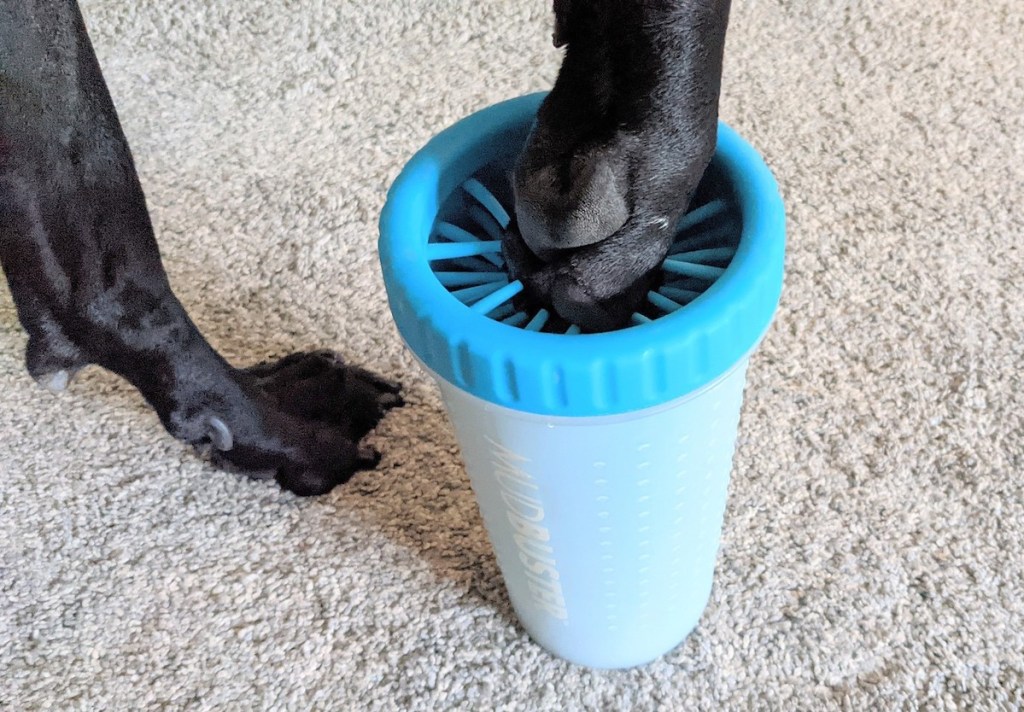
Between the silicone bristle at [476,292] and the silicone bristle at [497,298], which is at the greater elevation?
the silicone bristle at [497,298]

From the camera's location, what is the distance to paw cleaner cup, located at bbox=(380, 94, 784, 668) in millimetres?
380

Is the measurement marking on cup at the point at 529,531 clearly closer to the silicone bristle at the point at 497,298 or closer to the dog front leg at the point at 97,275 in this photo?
the silicone bristle at the point at 497,298

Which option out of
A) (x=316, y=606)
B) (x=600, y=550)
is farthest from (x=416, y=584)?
(x=600, y=550)

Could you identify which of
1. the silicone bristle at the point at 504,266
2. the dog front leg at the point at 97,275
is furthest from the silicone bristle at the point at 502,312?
the dog front leg at the point at 97,275

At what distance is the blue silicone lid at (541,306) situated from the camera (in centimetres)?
38

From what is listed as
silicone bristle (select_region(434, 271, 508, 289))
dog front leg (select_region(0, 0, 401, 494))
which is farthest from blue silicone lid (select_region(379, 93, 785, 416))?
dog front leg (select_region(0, 0, 401, 494))

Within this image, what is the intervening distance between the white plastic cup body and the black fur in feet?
0.18

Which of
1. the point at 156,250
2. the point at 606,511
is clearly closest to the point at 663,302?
the point at 606,511

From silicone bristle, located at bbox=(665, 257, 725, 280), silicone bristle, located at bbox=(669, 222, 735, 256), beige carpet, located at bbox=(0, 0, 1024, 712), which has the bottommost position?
beige carpet, located at bbox=(0, 0, 1024, 712)

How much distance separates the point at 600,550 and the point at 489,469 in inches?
2.9

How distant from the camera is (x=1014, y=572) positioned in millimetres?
628

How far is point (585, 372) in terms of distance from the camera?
Result: 1.22ft

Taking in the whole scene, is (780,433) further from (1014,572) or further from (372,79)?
(372,79)

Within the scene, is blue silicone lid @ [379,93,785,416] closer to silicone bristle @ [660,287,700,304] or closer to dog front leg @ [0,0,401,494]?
silicone bristle @ [660,287,700,304]
